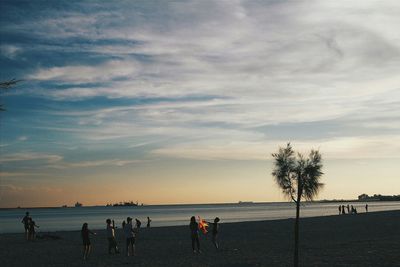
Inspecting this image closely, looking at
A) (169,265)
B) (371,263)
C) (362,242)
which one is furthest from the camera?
(362,242)

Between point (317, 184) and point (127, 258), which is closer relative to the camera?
point (317, 184)

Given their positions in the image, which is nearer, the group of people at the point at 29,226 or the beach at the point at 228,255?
the beach at the point at 228,255

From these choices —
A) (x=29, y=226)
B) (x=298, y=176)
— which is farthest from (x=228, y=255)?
(x=29, y=226)

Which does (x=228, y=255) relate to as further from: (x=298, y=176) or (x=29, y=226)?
(x=29, y=226)

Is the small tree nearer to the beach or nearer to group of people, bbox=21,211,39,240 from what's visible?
the beach

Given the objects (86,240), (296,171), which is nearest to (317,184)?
(296,171)

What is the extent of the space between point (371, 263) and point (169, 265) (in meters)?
8.40

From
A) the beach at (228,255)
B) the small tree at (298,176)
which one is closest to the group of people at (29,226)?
the beach at (228,255)

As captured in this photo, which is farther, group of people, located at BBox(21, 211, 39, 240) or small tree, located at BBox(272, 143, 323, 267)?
group of people, located at BBox(21, 211, 39, 240)

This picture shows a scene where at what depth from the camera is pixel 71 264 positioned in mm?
21703

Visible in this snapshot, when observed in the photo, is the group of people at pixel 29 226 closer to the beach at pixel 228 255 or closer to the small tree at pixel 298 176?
the beach at pixel 228 255

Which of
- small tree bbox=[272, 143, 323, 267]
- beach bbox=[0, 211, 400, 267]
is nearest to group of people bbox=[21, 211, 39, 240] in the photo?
beach bbox=[0, 211, 400, 267]

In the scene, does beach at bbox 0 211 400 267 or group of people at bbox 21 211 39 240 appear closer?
beach at bbox 0 211 400 267

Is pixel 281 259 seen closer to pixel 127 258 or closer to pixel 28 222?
pixel 127 258
